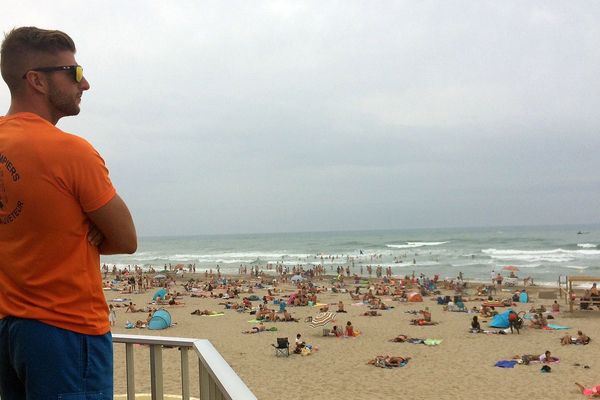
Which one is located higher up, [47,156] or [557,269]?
[47,156]

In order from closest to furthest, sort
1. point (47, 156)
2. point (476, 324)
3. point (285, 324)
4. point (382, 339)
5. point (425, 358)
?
point (47, 156), point (425, 358), point (382, 339), point (476, 324), point (285, 324)

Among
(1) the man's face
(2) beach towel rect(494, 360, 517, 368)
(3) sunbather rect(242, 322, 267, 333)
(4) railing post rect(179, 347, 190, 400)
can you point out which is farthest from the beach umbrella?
(1) the man's face

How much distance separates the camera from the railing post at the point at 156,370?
239 centimetres

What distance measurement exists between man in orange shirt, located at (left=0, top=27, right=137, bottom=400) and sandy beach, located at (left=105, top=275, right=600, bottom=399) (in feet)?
16.5

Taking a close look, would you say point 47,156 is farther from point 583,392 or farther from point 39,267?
point 583,392

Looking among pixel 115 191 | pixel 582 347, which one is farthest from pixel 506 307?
pixel 115 191

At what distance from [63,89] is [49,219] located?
0.40 meters

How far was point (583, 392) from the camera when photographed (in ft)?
31.9

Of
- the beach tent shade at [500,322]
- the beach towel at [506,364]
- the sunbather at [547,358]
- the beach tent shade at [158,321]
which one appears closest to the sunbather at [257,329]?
the beach tent shade at [158,321]

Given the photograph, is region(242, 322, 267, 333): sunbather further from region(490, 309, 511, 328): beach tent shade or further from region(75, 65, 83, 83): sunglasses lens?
region(75, 65, 83, 83): sunglasses lens

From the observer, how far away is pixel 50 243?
1.43 meters

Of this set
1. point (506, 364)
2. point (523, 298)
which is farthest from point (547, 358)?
point (523, 298)

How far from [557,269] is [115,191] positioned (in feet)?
141

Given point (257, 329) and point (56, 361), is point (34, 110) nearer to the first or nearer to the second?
point (56, 361)
